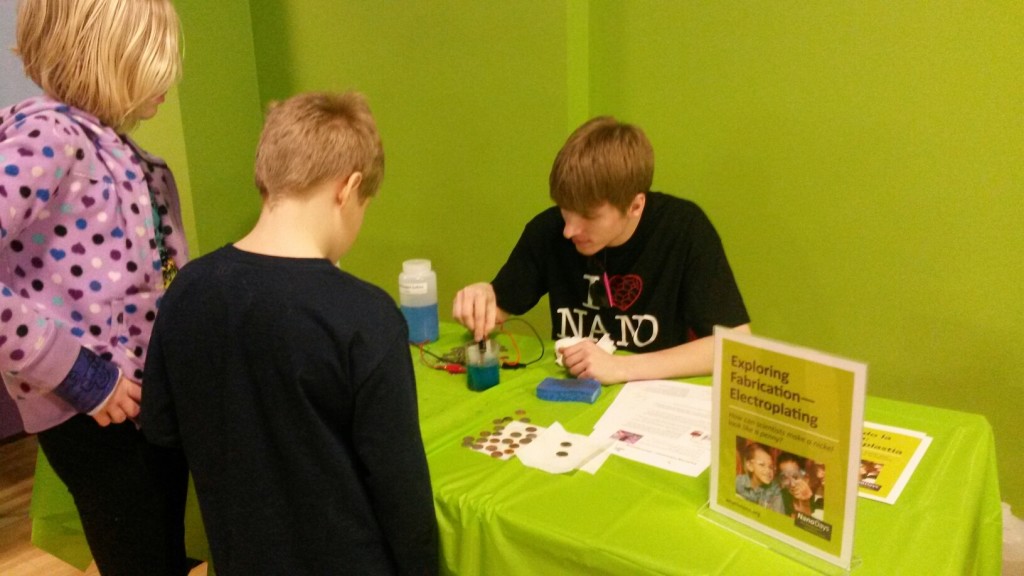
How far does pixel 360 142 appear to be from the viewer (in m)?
1.09

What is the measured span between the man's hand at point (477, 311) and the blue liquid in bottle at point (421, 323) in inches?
4.0

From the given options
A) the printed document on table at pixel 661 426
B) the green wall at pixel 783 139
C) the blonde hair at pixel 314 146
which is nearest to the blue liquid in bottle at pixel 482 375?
the printed document on table at pixel 661 426

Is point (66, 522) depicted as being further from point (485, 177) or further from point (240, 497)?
point (485, 177)

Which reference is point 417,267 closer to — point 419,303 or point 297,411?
point 419,303

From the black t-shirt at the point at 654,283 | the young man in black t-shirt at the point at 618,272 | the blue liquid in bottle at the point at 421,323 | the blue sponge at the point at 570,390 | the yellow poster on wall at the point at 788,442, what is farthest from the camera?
the blue liquid in bottle at the point at 421,323

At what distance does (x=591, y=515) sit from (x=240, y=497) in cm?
51

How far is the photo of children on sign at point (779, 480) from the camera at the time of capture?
2.89 feet

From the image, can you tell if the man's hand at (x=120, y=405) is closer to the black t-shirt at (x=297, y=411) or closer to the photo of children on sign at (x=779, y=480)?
the black t-shirt at (x=297, y=411)

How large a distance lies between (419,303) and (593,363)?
0.54m

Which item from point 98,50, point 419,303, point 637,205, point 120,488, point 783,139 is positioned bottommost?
point 120,488

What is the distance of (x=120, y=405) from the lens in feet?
3.72

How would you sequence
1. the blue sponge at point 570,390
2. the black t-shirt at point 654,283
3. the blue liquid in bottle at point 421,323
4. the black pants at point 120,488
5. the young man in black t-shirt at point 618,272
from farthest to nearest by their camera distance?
the blue liquid in bottle at point 421,323
the black t-shirt at point 654,283
the young man in black t-shirt at point 618,272
the blue sponge at point 570,390
the black pants at point 120,488

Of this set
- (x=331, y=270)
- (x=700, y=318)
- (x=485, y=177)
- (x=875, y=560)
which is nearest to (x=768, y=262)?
(x=700, y=318)

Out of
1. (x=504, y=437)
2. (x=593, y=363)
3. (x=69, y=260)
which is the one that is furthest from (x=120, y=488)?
(x=593, y=363)
